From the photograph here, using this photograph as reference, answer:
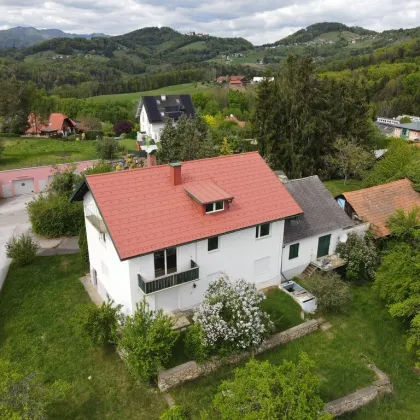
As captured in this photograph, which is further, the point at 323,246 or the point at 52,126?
the point at 52,126

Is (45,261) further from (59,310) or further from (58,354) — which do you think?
(58,354)

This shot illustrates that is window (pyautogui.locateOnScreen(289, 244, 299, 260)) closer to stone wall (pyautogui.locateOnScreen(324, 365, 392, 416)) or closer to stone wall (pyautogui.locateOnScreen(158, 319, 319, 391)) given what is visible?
stone wall (pyautogui.locateOnScreen(158, 319, 319, 391))

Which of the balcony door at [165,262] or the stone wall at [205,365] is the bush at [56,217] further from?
the stone wall at [205,365]

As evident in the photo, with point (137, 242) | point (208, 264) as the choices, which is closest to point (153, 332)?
point (137, 242)

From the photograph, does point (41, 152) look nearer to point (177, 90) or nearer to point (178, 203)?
point (178, 203)

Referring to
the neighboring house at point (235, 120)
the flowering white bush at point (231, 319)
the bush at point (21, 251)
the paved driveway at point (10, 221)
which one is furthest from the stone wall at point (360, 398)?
the neighboring house at point (235, 120)

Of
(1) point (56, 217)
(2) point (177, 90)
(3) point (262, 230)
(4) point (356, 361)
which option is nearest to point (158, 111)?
(1) point (56, 217)

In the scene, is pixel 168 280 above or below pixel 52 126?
above

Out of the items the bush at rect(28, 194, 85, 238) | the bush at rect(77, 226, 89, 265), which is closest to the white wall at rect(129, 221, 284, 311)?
the bush at rect(77, 226, 89, 265)
